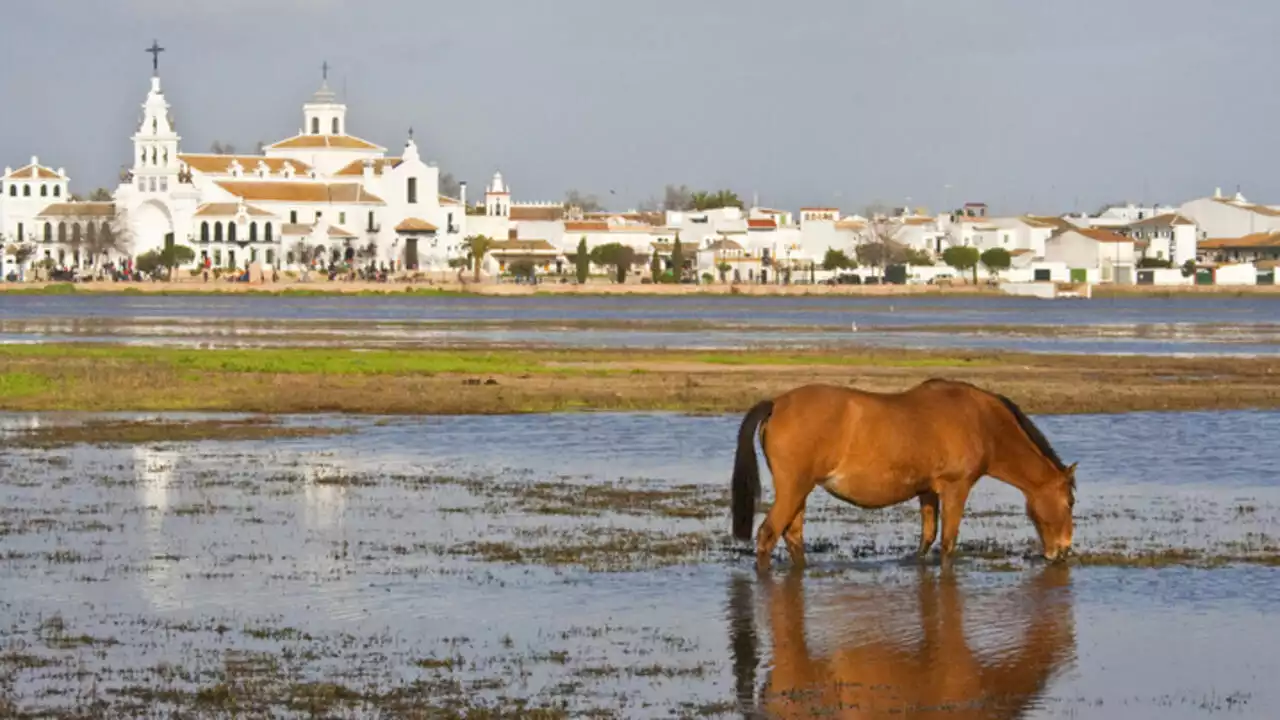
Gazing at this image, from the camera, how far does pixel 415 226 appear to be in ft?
610

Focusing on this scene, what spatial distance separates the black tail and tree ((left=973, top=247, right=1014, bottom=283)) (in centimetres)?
18268

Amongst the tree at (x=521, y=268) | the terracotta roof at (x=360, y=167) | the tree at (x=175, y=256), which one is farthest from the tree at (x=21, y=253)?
the tree at (x=521, y=268)

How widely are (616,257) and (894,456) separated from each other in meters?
177

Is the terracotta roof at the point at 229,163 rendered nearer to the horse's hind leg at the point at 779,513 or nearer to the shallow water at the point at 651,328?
the shallow water at the point at 651,328

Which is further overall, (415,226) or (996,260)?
(996,260)

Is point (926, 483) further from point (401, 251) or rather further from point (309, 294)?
point (401, 251)

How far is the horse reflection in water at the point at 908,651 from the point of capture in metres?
12.0

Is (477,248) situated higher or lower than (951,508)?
higher

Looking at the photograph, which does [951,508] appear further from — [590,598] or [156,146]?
[156,146]

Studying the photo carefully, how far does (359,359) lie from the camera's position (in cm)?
4391

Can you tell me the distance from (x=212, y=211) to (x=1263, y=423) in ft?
502

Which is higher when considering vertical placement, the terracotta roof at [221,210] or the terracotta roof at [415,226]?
the terracotta roof at [221,210]

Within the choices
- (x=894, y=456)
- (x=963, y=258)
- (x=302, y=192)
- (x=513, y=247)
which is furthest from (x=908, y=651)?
(x=513, y=247)

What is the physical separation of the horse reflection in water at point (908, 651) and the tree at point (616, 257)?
170m
